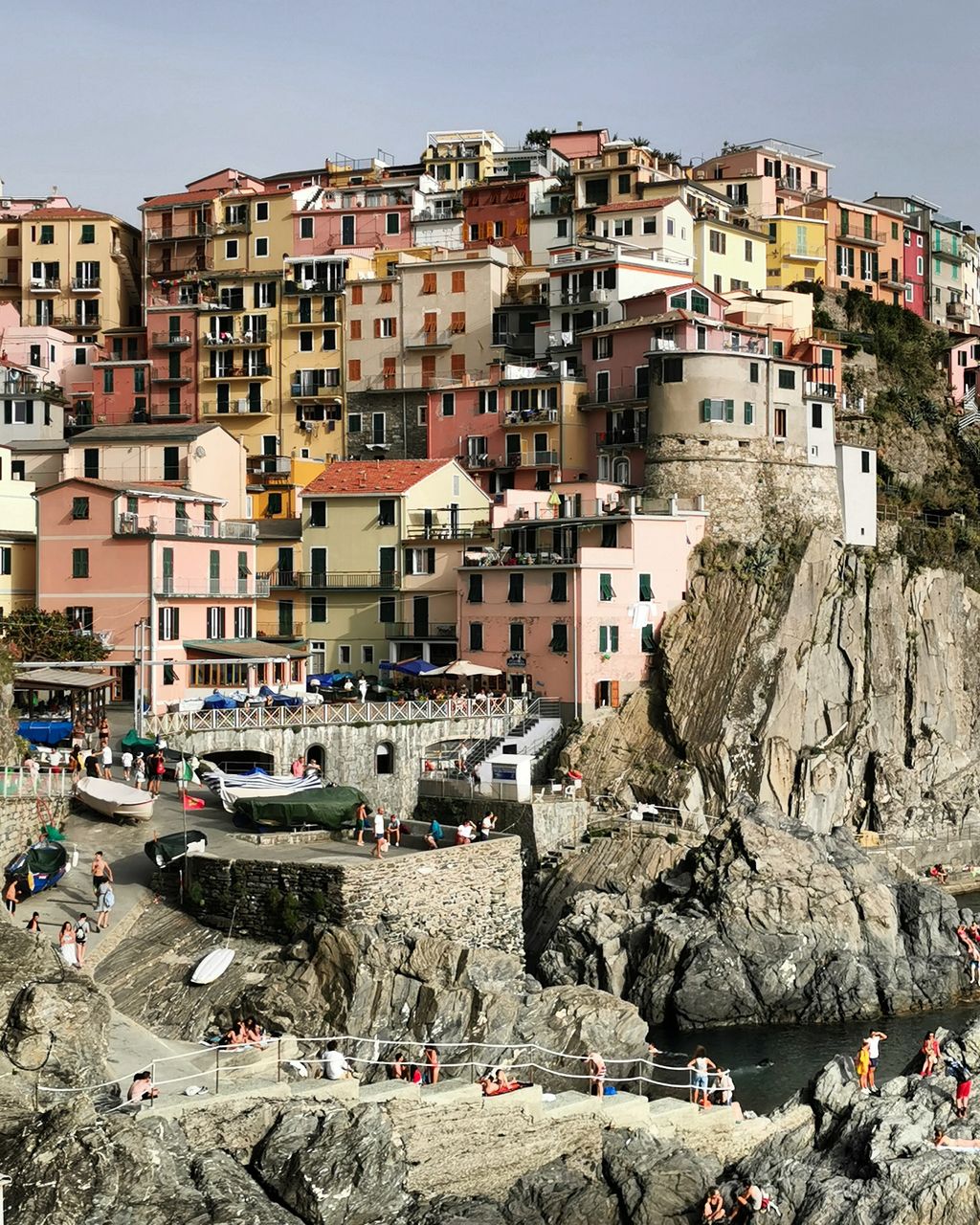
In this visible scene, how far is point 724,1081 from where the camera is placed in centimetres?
3606

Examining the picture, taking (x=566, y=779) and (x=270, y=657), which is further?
(x=270, y=657)

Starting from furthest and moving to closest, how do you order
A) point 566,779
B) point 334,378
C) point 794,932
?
point 334,378
point 566,779
point 794,932

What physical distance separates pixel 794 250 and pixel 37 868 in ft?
203

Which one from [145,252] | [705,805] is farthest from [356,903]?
[145,252]

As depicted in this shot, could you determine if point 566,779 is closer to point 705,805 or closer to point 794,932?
point 705,805

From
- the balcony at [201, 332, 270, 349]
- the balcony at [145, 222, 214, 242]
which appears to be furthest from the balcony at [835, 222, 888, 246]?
the balcony at [145, 222, 214, 242]

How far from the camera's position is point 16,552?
209ft

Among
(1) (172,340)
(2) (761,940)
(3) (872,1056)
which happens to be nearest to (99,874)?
(3) (872,1056)

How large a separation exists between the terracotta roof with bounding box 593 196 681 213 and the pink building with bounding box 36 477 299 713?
27840 mm

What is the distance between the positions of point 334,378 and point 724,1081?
51443mm

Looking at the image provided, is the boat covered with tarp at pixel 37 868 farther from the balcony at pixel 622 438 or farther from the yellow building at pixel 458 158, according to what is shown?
the yellow building at pixel 458 158

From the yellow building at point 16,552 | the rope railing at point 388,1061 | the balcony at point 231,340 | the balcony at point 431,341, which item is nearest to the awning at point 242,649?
the yellow building at point 16,552

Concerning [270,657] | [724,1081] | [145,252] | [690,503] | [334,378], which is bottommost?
[724,1081]

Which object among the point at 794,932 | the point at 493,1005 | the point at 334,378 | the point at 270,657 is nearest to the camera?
the point at 493,1005
